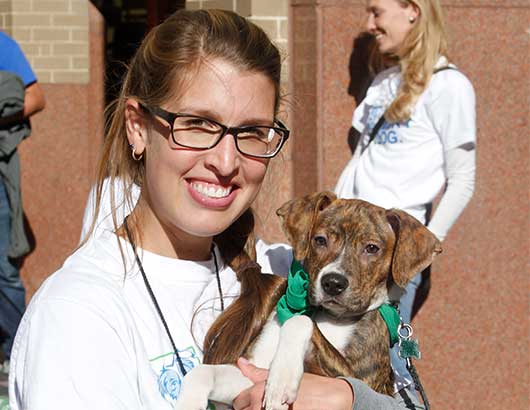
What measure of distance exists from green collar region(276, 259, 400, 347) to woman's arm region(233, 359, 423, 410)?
358 mm

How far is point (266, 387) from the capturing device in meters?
2.58

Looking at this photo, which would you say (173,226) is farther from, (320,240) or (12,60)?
(12,60)

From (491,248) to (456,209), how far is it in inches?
49.3

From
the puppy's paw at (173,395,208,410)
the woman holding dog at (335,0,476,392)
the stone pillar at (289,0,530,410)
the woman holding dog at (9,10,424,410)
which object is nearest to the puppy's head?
the woman holding dog at (9,10,424,410)

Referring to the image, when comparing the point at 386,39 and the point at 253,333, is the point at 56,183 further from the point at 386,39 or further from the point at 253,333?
the point at 253,333

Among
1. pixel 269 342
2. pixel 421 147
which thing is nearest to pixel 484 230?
pixel 421 147

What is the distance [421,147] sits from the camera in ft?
17.3

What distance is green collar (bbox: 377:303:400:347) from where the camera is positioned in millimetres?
3207

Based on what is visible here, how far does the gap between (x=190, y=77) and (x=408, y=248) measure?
1074 millimetres

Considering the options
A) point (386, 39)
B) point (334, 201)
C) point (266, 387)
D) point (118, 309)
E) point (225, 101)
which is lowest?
point (266, 387)

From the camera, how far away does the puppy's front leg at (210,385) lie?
2.46 metres

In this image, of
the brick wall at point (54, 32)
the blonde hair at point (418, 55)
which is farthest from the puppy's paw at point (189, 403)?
the brick wall at point (54, 32)

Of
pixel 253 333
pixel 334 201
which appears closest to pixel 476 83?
pixel 334 201

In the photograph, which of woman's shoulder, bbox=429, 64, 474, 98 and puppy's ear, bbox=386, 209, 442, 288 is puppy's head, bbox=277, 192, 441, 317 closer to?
puppy's ear, bbox=386, 209, 442, 288
